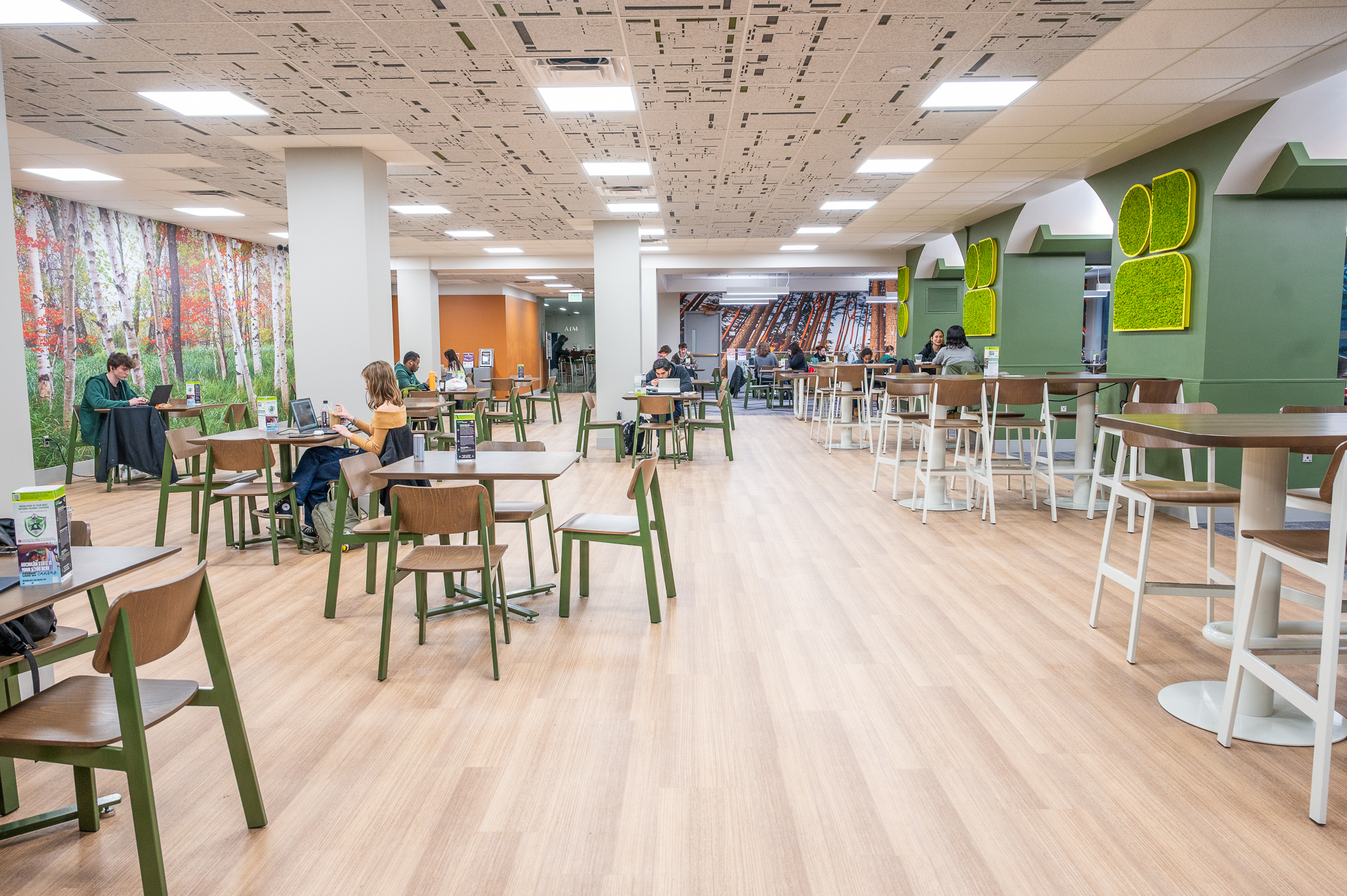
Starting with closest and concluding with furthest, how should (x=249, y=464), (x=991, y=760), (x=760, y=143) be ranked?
(x=991, y=760) → (x=249, y=464) → (x=760, y=143)

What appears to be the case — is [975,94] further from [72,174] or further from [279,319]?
[279,319]

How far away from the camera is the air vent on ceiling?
4.72 m

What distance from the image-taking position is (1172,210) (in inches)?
258

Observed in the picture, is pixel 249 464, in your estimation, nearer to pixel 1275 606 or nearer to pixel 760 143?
pixel 760 143

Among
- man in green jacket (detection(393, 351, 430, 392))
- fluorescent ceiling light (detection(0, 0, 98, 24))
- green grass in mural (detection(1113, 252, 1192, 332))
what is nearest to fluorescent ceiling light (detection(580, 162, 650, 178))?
man in green jacket (detection(393, 351, 430, 392))

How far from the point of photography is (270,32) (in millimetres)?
4234

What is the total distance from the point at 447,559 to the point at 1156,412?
3518 mm

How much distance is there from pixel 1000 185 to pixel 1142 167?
1.67m

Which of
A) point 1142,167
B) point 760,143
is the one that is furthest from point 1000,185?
point 760,143

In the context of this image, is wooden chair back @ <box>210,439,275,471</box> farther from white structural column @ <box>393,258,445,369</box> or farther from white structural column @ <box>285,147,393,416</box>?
white structural column @ <box>393,258,445,369</box>

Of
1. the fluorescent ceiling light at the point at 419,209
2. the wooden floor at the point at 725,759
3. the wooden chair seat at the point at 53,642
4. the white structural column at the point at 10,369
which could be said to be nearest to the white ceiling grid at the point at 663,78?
→ the fluorescent ceiling light at the point at 419,209

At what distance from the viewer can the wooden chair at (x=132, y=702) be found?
1.72 m

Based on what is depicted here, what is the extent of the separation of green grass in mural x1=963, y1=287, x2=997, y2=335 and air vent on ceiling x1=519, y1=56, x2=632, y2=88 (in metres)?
6.53

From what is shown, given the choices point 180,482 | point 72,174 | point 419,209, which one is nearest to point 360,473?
point 180,482
